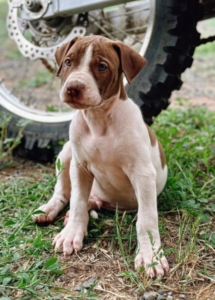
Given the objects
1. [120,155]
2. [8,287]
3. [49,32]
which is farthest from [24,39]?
[8,287]

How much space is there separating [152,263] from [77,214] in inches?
20.5

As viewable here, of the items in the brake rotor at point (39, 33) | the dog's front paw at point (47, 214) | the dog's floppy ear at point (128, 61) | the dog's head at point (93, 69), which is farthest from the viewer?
the brake rotor at point (39, 33)

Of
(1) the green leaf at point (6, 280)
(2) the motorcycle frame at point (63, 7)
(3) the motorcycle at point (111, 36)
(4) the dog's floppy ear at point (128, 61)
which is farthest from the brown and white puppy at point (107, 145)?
(2) the motorcycle frame at point (63, 7)

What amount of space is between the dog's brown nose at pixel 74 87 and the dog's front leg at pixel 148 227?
0.46 m

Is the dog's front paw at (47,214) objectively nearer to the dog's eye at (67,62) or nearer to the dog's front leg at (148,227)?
the dog's front leg at (148,227)

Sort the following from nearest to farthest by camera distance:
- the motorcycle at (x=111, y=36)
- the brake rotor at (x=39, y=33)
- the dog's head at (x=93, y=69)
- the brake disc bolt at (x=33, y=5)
→ the dog's head at (x=93, y=69), the motorcycle at (x=111, y=36), the brake disc bolt at (x=33, y=5), the brake rotor at (x=39, y=33)

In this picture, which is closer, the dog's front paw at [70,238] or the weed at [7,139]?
the dog's front paw at [70,238]

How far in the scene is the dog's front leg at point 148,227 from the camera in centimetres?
209

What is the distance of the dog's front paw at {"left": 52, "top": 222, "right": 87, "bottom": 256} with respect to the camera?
2289 mm

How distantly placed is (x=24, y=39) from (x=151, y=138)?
5.05ft

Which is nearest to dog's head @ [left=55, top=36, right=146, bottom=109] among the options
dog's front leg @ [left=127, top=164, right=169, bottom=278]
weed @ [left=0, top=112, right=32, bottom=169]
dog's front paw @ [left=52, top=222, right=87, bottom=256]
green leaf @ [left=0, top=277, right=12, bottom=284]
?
dog's front leg @ [left=127, top=164, right=169, bottom=278]

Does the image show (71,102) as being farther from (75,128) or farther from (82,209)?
(82,209)

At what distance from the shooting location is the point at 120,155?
2301 millimetres

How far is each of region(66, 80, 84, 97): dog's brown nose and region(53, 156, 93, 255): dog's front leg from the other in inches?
19.7
